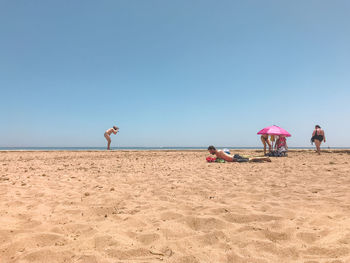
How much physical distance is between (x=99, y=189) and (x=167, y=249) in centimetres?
272

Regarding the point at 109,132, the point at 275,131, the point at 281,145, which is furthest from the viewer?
the point at 109,132

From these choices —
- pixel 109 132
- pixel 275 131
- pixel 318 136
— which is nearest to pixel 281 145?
pixel 275 131

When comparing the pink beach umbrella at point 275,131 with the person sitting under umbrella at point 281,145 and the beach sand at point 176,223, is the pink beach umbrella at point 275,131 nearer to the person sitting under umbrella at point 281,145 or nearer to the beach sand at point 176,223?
the person sitting under umbrella at point 281,145

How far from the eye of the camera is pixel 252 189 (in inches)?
170

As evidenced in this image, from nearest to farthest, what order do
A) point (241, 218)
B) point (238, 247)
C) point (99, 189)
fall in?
point (238, 247)
point (241, 218)
point (99, 189)

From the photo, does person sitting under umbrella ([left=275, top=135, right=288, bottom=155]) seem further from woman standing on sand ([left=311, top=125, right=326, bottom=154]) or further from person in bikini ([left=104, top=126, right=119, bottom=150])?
person in bikini ([left=104, top=126, right=119, bottom=150])

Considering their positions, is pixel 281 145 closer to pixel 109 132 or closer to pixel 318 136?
pixel 318 136

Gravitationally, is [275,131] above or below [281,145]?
above

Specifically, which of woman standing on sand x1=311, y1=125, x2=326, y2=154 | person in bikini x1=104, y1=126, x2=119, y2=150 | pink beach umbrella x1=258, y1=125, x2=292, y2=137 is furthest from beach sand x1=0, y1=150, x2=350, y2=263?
person in bikini x1=104, y1=126, x2=119, y2=150

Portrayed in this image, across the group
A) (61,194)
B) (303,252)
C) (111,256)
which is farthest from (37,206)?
(303,252)

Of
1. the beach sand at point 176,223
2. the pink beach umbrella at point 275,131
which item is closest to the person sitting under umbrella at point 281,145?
the pink beach umbrella at point 275,131

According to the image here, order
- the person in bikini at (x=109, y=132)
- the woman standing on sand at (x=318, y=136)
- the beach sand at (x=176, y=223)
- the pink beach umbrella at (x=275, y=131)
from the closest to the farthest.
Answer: the beach sand at (x=176, y=223) → the pink beach umbrella at (x=275, y=131) → the woman standing on sand at (x=318, y=136) → the person in bikini at (x=109, y=132)

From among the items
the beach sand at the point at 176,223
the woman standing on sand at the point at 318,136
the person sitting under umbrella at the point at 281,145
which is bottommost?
the beach sand at the point at 176,223

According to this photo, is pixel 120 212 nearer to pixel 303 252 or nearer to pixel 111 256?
pixel 111 256
